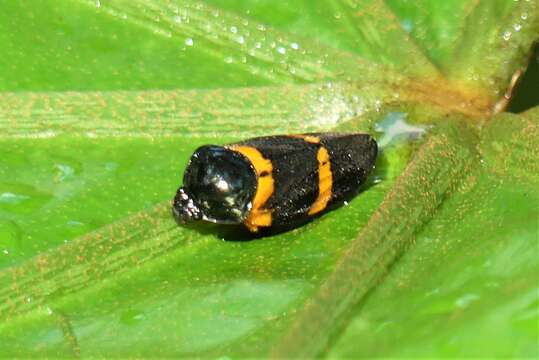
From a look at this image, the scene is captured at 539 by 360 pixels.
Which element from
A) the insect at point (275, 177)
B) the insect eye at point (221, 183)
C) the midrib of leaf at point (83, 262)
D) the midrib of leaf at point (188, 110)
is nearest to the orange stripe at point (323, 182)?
the insect at point (275, 177)

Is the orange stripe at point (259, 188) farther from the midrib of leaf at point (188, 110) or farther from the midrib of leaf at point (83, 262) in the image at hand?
the midrib of leaf at point (83, 262)

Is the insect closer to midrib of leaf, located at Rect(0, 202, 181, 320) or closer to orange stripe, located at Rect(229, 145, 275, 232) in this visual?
orange stripe, located at Rect(229, 145, 275, 232)

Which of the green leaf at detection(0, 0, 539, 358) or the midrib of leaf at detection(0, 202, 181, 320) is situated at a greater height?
the green leaf at detection(0, 0, 539, 358)

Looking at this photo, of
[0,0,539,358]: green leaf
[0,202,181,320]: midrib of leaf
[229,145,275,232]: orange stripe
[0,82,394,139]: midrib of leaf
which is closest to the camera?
[0,0,539,358]: green leaf

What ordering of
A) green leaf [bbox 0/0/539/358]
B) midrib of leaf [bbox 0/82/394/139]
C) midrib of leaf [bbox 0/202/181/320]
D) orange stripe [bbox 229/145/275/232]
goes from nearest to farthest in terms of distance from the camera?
green leaf [bbox 0/0/539/358] → midrib of leaf [bbox 0/202/181/320] → orange stripe [bbox 229/145/275/232] → midrib of leaf [bbox 0/82/394/139]

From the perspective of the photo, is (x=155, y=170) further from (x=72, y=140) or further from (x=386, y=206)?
(x=386, y=206)

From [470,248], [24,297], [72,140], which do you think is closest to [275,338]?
[470,248]

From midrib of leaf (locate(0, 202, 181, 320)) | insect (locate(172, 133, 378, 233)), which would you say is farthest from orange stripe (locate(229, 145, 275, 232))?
midrib of leaf (locate(0, 202, 181, 320))

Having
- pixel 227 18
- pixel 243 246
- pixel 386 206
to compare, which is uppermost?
pixel 227 18
